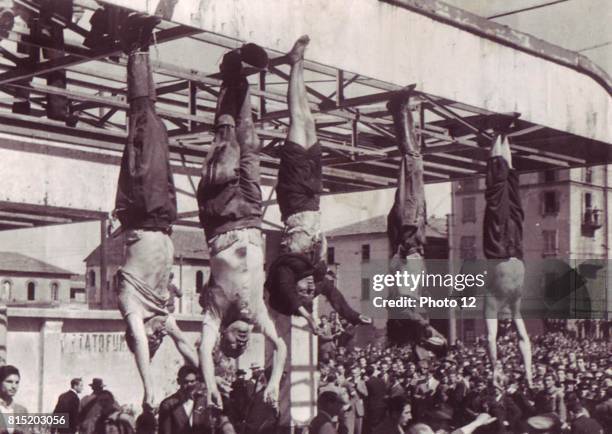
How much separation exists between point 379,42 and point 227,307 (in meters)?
4.11

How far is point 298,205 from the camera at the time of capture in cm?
934

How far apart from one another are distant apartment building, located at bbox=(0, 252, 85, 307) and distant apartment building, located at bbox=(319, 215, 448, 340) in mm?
33701

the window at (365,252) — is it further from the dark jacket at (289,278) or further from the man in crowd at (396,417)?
the dark jacket at (289,278)

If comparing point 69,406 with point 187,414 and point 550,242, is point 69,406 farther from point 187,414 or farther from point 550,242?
point 550,242

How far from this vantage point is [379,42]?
11.5 meters

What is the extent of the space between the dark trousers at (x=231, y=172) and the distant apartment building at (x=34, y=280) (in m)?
45.8

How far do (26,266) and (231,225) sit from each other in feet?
171

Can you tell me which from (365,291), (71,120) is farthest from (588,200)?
(71,120)

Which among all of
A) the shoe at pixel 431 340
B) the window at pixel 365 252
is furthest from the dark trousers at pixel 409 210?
the window at pixel 365 252

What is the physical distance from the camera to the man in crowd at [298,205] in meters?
9.28

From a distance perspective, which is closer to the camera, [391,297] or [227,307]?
[227,307]

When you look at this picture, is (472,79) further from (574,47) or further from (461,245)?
(461,245)

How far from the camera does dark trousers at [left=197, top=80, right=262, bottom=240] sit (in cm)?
859

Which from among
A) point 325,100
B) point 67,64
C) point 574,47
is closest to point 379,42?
point 325,100
